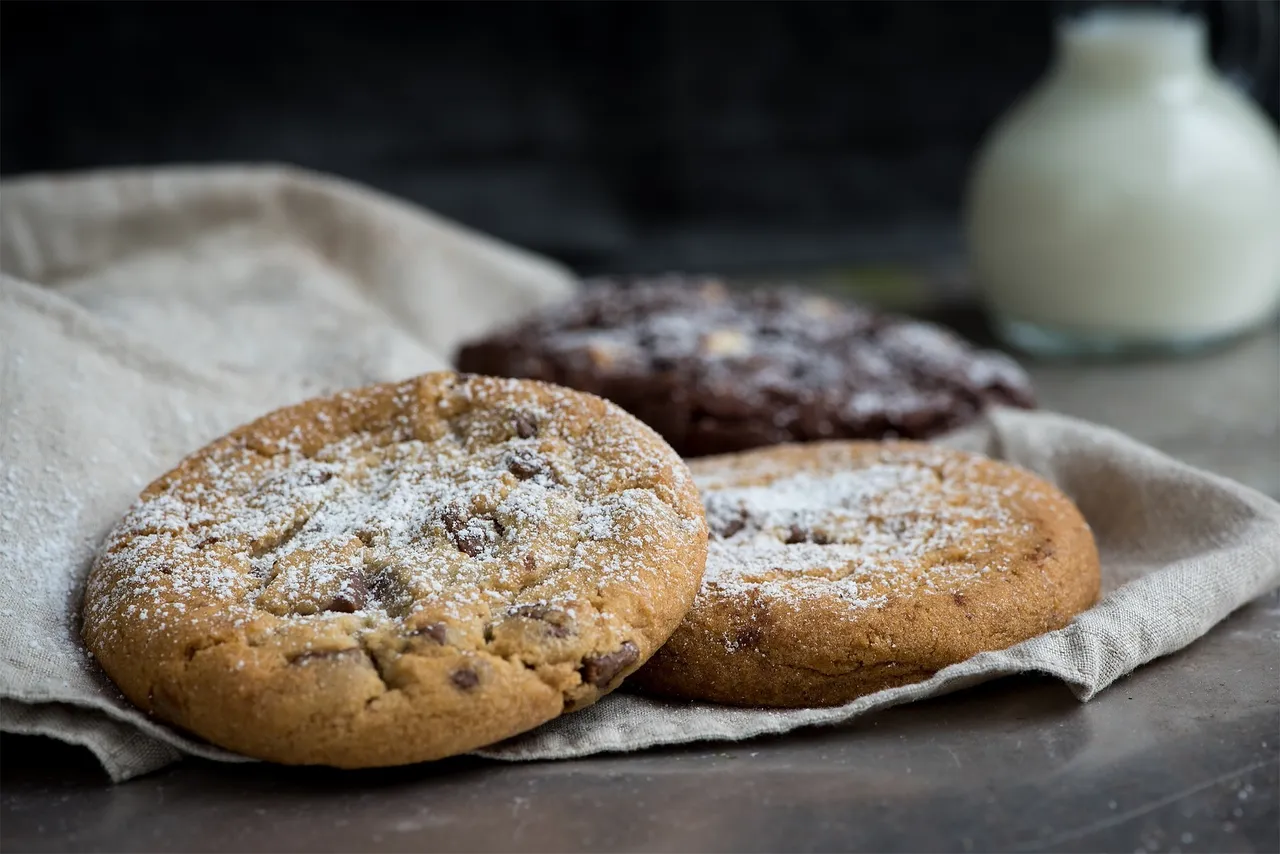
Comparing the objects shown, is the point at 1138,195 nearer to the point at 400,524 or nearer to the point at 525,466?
the point at 525,466

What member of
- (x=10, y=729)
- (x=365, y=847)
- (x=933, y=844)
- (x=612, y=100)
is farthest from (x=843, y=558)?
(x=612, y=100)

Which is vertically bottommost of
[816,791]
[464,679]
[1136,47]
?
[816,791]

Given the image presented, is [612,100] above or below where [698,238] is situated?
above

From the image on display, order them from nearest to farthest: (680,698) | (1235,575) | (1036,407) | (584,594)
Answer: (584,594) → (680,698) → (1235,575) → (1036,407)

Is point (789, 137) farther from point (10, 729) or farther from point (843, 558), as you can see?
point (10, 729)

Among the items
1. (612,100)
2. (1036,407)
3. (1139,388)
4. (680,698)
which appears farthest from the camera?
(612,100)

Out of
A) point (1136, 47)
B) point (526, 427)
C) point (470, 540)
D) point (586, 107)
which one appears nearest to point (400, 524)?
point (470, 540)

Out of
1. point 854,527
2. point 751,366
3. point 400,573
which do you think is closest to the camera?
point 400,573
